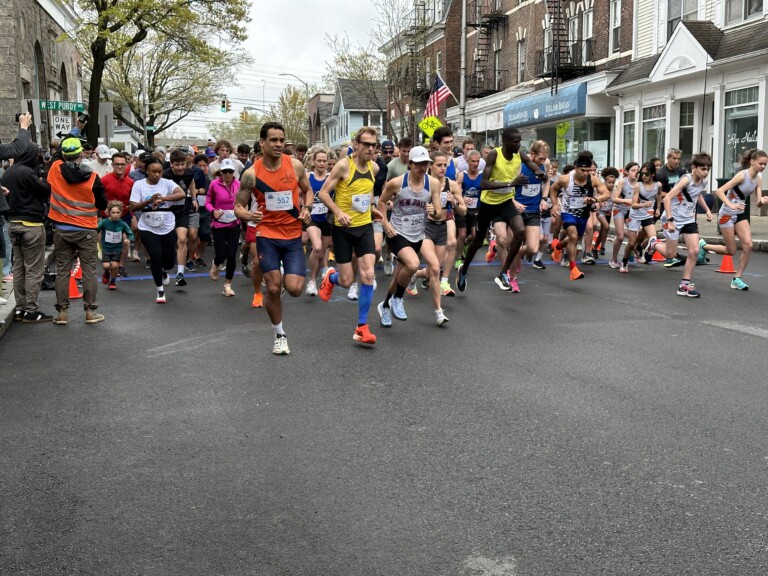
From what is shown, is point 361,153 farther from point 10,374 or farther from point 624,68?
point 624,68

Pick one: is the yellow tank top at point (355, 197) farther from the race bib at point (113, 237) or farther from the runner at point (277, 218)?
the race bib at point (113, 237)

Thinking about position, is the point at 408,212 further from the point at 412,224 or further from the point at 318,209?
the point at 318,209

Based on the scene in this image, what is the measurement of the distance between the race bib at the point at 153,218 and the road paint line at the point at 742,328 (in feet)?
21.0

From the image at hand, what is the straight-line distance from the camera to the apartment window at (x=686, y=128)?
27.0m

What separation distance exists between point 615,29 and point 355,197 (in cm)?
2436

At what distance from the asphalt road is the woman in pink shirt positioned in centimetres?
276

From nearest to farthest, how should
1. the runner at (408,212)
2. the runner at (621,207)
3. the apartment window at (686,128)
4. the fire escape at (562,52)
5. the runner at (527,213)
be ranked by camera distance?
the runner at (408,212), the runner at (527,213), the runner at (621,207), the apartment window at (686,128), the fire escape at (562,52)

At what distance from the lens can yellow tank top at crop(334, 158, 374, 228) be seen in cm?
888

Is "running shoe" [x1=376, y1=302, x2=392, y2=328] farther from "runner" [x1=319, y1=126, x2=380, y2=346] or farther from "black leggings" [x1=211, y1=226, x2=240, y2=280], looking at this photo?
"black leggings" [x1=211, y1=226, x2=240, y2=280]

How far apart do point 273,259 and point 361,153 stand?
4.79 ft

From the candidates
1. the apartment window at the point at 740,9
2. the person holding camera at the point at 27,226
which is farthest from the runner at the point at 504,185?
the apartment window at the point at 740,9

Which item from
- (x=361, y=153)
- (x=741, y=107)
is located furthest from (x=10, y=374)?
(x=741, y=107)

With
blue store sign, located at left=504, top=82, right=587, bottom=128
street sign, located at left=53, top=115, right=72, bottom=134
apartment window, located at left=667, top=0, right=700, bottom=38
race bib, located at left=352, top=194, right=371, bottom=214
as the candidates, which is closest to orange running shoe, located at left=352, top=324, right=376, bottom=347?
race bib, located at left=352, top=194, right=371, bottom=214

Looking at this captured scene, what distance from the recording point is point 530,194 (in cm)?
1215
